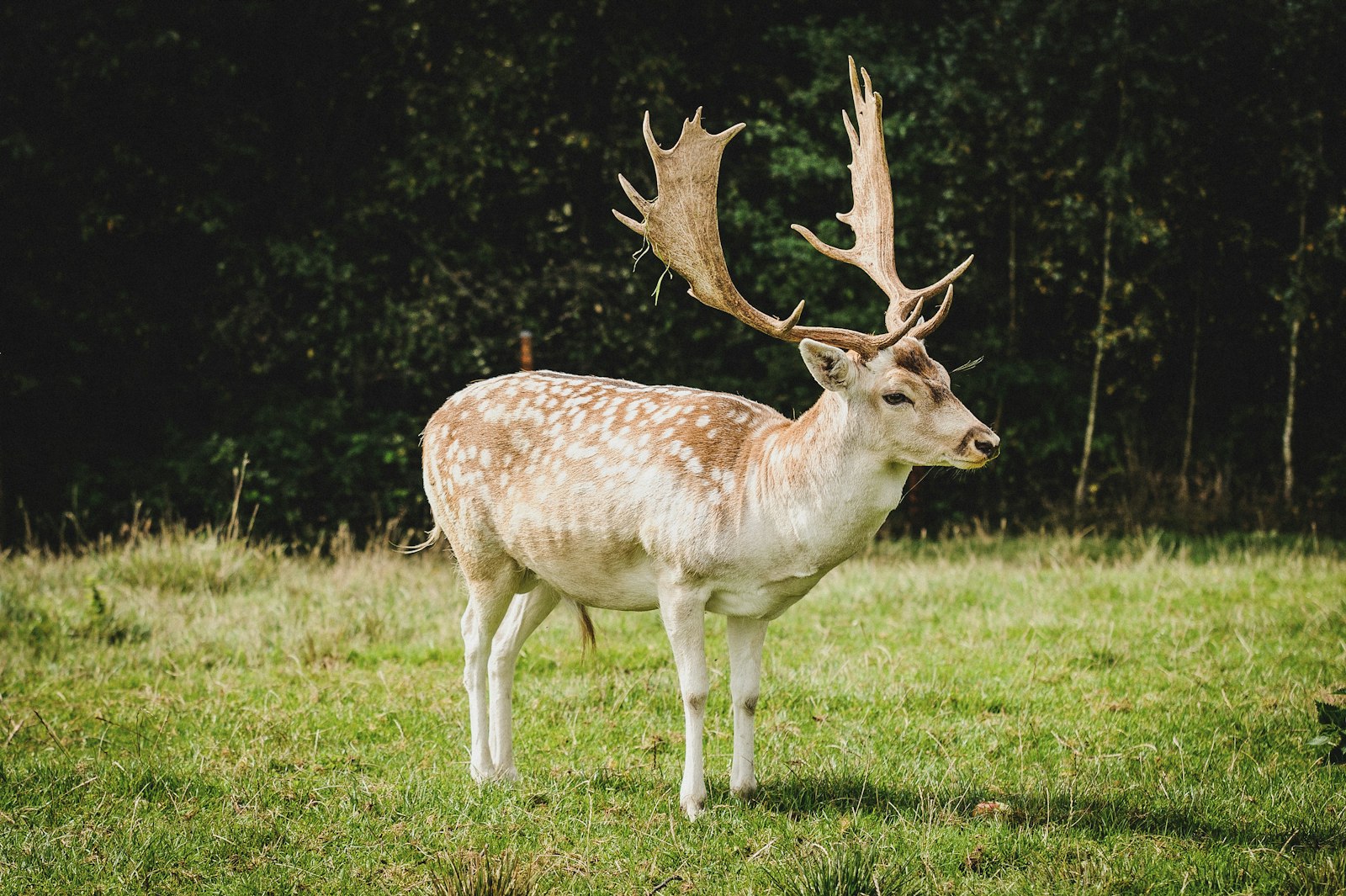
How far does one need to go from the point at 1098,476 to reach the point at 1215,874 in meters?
10.6

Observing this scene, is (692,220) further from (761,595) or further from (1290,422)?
(1290,422)

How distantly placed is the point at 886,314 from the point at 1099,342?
927 cm

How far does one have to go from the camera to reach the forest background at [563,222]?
11406 millimetres

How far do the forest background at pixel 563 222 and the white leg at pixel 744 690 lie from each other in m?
8.03

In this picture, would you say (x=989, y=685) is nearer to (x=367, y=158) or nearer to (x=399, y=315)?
(x=399, y=315)

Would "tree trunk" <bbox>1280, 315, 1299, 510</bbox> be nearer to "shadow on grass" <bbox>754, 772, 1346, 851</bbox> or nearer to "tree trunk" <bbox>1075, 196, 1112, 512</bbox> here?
"tree trunk" <bbox>1075, 196, 1112, 512</bbox>

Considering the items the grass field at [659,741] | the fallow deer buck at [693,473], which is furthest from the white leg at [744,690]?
the grass field at [659,741]

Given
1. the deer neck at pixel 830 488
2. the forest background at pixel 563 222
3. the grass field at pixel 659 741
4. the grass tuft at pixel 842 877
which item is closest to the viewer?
the grass tuft at pixel 842 877

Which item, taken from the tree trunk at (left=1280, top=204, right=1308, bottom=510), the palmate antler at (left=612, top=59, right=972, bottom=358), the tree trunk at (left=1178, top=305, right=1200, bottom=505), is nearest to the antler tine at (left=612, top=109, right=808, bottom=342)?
the palmate antler at (left=612, top=59, right=972, bottom=358)

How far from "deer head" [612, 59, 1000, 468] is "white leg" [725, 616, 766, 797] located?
85 cm

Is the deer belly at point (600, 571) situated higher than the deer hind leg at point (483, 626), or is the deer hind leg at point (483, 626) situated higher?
the deer belly at point (600, 571)

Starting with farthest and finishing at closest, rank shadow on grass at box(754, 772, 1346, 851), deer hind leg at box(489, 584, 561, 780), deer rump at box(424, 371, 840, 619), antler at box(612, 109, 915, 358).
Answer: deer hind leg at box(489, 584, 561, 780), antler at box(612, 109, 915, 358), deer rump at box(424, 371, 840, 619), shadow on grass at box(754, 772, 1346, 851)

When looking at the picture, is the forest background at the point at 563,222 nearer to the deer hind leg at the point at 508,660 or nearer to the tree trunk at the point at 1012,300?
the tree trunk at the point at 1012,300

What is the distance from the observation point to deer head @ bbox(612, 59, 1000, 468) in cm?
368
